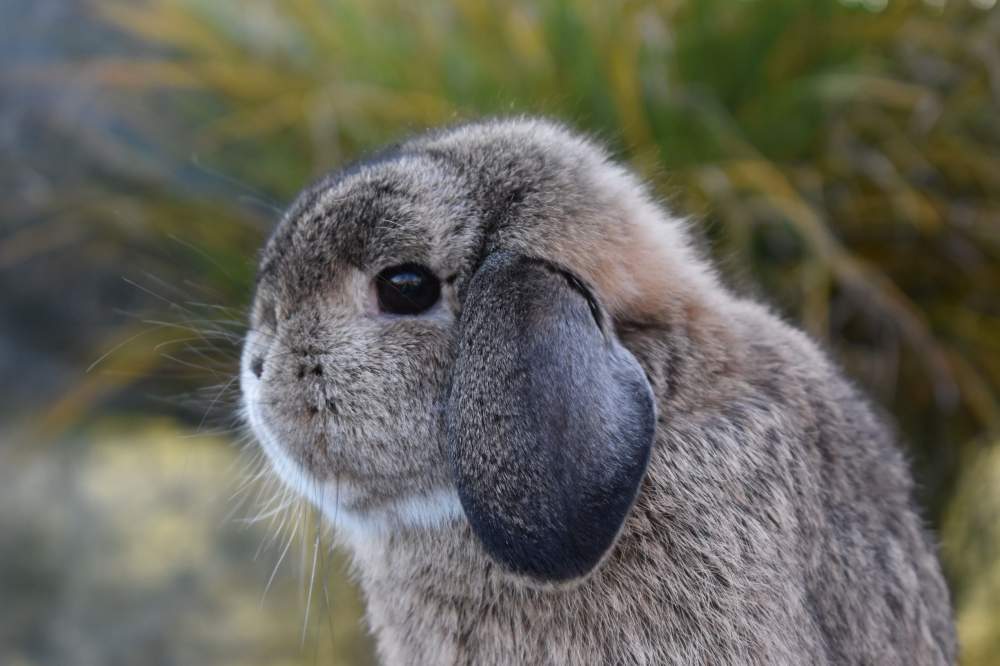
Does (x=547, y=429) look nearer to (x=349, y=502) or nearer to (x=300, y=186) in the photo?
(x=349, y=502)

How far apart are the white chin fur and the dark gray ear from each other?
17 centimetres

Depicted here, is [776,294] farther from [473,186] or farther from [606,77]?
[473,186]

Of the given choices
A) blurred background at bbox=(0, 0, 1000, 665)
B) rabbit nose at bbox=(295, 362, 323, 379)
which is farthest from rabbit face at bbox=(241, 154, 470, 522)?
blurred background at bbox=(0, 0, 1000, 665)

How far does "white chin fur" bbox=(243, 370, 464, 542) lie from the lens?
1.31 meters

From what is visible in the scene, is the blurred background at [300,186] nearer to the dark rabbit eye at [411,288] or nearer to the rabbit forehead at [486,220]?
the rabbit forehead at [486,220]

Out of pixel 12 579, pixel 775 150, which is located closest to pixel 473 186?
pixel 775 150

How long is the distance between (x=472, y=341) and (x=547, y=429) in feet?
0.43

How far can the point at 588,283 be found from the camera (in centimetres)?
123

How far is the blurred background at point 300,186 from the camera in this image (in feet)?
9.31

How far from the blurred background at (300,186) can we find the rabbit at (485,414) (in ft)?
3.90

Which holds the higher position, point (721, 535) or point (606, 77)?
point (606, 77)

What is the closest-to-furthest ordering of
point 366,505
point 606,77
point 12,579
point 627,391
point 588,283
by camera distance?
1. point 627,391
2. point 588,283
3. point 366,505
4. point 606,77
5. point 12,579

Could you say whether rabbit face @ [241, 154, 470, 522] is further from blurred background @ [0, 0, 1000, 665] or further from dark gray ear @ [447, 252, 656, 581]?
blurred background @ [0, 0, 1000, 665]

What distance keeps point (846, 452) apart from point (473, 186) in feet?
1.96
